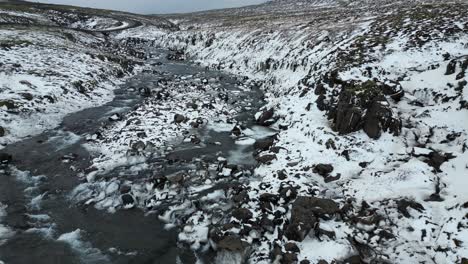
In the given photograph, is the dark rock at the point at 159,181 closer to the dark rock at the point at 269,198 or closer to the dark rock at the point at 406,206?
the dark rock at the point at 269,198

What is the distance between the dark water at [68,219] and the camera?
35.7ft

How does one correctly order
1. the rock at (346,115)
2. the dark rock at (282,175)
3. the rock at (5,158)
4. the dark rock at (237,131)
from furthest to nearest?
the dark rock at (237,131) < the rock at (5,158) < the rock at (346,115) < the dark rock at (282,175)

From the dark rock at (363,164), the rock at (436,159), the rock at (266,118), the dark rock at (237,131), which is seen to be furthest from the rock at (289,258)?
the rock at (266,118)

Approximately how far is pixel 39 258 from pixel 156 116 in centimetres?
1243

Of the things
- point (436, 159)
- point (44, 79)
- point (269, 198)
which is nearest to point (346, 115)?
point (436, 159)

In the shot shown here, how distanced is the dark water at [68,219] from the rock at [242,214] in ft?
6.32

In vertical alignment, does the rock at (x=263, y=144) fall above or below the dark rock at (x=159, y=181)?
above

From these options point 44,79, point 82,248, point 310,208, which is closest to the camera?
point 82,248

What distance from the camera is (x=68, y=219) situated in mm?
12570

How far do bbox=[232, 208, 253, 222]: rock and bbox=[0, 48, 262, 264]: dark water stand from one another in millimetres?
1925

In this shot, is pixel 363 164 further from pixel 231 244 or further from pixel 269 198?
Answer: pixel 231 244

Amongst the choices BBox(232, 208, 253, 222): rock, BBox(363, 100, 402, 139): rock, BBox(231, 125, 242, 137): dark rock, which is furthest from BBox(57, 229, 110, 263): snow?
BBox(363, 100, 402, 139): rock

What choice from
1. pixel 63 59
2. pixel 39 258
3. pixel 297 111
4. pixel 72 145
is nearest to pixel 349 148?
pixel 297 111

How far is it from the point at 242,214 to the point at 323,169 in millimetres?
4009
